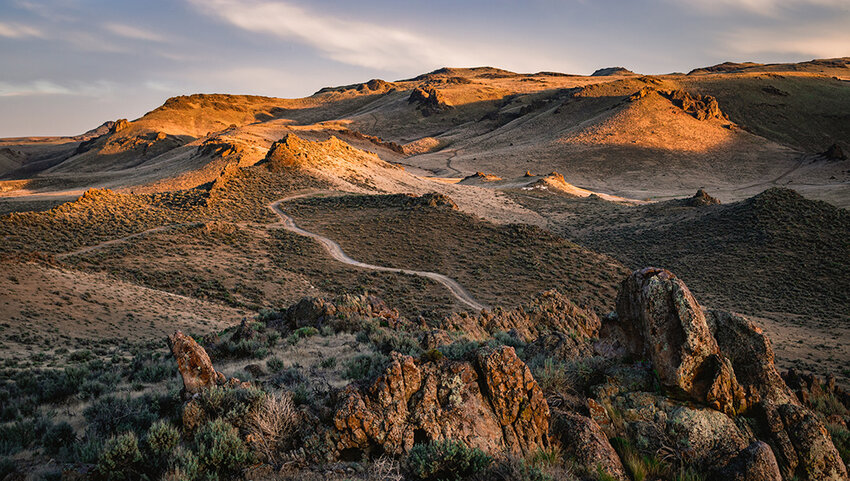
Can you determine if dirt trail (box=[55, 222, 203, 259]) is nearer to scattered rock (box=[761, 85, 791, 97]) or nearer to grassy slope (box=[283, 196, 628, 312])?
grassy slope (box=[283, 196, 628, 312])

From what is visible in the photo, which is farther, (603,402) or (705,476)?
(603,402)

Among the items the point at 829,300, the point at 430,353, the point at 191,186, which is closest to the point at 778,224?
the point at 829,300

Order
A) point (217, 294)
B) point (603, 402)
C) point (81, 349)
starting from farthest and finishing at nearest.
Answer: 1. point (217, 294)
2. point (81, 349)
3. point (603, 402)

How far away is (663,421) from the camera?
583cm

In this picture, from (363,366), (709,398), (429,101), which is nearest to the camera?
(709,398)

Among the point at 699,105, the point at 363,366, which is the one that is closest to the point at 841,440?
the point at 363,366

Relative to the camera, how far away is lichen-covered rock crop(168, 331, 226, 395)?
20.8 ft

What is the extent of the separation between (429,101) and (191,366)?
138 metres

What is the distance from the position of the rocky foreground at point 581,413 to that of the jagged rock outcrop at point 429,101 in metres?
134

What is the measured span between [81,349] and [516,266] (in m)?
21.9

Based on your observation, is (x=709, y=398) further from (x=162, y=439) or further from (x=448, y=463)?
(x=162, y=439)

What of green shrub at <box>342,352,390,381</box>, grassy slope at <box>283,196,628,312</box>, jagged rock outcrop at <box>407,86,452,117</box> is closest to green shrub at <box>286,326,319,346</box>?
green shrub at <box>342,352,390,381</box>

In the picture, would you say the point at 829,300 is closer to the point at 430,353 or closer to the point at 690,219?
the point at 690,219

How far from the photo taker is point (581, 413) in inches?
240
